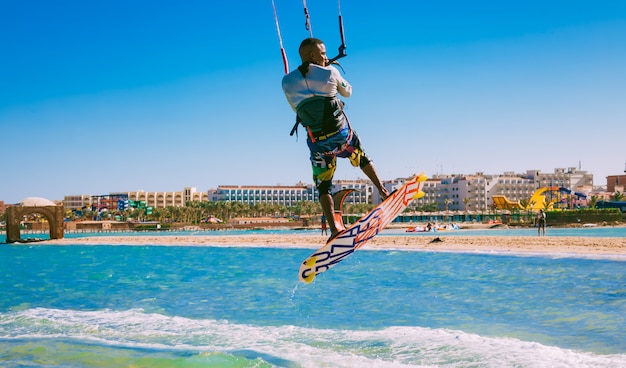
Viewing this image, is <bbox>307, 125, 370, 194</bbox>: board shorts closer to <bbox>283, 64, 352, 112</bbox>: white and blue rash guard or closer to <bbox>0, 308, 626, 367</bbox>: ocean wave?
<bbox>283, 64, 352, 112</bbox>: white and blue rash guard

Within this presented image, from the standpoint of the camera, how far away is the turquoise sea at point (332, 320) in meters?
11.0

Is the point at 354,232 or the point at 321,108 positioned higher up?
the point at 321,108

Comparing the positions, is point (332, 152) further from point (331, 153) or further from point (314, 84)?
point (314, 84)

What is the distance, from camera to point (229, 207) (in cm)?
19500

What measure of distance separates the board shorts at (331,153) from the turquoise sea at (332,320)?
16.4ft

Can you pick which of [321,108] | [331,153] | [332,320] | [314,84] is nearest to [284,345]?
[332,320]

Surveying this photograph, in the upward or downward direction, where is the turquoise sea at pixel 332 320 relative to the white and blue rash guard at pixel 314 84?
downward

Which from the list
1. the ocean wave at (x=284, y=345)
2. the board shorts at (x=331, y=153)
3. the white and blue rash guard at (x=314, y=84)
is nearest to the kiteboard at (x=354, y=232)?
the board shorts at (x=331, y=153)

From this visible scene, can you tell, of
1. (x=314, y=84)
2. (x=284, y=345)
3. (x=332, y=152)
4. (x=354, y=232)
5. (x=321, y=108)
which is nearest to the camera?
(x=314, y=84)

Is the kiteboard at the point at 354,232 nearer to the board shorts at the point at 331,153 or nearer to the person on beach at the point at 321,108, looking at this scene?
the board shorts at the point at 331,153

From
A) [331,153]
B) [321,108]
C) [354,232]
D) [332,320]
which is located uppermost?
[321,108]

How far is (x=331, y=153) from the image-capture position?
6.38 metres

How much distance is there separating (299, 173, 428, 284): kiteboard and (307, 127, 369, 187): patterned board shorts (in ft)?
2.49

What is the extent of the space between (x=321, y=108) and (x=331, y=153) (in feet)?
1.93
